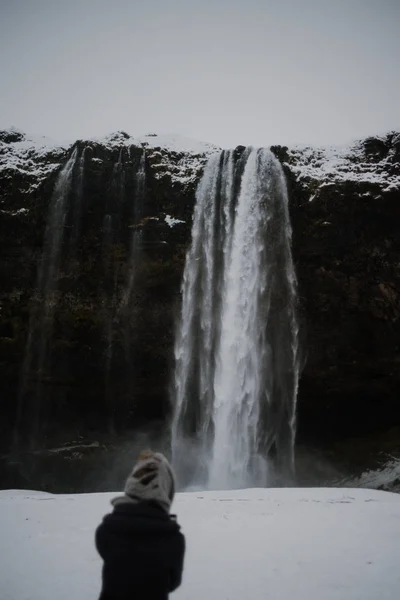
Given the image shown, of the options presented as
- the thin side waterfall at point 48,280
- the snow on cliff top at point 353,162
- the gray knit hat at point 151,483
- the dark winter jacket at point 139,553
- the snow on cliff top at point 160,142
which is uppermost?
the snow on cliff top at point 160,142

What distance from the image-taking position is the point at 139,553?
1867 millimetres

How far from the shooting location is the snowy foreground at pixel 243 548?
4.34 m

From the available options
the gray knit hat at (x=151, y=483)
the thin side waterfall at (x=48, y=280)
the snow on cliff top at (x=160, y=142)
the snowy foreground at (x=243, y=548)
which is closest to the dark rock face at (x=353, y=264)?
the snow on cliff top at (x=160, y=142)

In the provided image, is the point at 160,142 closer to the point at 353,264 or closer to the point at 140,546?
the point at 353,264

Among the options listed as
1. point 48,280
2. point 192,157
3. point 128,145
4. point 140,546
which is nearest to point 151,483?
point 140,546

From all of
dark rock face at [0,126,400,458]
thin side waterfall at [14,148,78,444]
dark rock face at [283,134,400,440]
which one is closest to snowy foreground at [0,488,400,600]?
dark rock face at [283,134,400,440]

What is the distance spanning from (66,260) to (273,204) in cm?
877

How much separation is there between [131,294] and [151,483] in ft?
51.8

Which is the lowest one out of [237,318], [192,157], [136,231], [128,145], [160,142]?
[237,318]

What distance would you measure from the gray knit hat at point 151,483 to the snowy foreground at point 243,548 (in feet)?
9.33

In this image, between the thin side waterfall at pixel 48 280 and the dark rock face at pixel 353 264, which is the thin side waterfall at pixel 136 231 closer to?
the thin side waterfall at pixel 48 280

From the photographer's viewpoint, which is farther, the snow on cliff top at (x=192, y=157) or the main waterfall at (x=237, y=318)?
the main waterfall at (x=237, y=318)

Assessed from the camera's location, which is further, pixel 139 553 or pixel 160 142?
pixel 160 142

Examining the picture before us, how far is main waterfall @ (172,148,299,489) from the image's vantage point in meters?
16.4
